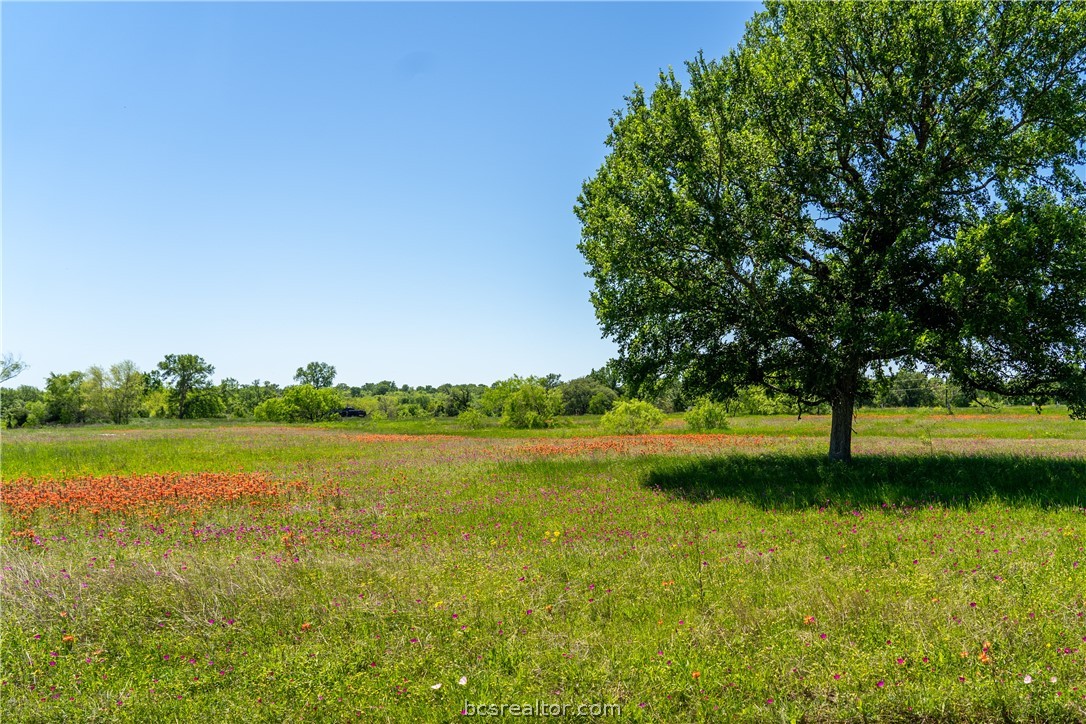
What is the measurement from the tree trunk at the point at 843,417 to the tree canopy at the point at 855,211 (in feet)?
0.21

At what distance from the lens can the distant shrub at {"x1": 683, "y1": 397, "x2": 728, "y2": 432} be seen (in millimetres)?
39438

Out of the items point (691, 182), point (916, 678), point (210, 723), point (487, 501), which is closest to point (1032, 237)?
point (691, 182)

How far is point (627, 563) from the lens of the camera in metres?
7.63

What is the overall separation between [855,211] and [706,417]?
2679cm

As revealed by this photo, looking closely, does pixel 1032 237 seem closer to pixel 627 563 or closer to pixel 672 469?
pixel 672 469

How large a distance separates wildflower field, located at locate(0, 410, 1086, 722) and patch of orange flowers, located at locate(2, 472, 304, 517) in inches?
5.5

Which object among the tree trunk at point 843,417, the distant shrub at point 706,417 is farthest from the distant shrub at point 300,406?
the tree trunk at point 843,417

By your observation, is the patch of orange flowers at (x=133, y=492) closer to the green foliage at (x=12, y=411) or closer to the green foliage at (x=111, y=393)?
the green foliage at (x=111, y=393)

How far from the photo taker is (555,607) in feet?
20.2

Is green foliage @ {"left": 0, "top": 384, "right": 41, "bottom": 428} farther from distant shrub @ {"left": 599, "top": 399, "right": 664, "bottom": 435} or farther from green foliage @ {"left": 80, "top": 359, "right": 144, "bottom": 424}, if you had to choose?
distant shrub @ {"left": 599, "top": 399, "right": 664, "bottom": 435}

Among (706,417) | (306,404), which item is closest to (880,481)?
(706,417)

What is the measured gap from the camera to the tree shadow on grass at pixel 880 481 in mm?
11352

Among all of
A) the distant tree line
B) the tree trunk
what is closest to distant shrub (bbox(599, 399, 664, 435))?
the distant tree line

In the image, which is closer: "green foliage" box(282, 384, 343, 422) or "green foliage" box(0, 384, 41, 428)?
"green foliage" box(0, 384, 41, 428)
